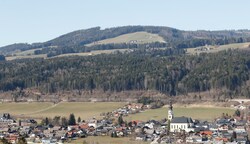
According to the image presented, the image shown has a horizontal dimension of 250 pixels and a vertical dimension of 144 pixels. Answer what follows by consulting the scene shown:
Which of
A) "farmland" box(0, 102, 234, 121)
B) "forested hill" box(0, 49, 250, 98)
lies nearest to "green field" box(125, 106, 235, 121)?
"farmland" box(0, 102, 234, 121)

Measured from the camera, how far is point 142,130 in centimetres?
7100

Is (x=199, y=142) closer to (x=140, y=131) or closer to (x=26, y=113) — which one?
(x=140, y=131)

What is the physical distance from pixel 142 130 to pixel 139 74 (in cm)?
4892

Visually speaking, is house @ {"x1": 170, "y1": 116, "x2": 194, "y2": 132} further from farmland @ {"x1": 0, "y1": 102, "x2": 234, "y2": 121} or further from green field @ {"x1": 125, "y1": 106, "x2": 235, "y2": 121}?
farmland @ {"x1": 0, "y1": 102, "x2": 234, "y2": 121}

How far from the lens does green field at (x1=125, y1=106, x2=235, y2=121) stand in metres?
83.5

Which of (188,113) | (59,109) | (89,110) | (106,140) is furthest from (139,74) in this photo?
(106,140)

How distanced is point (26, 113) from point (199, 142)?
37745mm

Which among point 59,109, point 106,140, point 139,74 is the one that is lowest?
point 106,140

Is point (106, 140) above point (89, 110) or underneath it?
underneath

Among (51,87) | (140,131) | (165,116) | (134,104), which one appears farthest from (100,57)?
(140,131)

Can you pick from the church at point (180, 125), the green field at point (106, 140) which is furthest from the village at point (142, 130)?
the green field at point (106, 140)

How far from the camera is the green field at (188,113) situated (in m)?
83.5

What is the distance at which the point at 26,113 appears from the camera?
Result: 94.5 m

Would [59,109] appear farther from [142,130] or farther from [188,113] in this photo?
[142,130]
